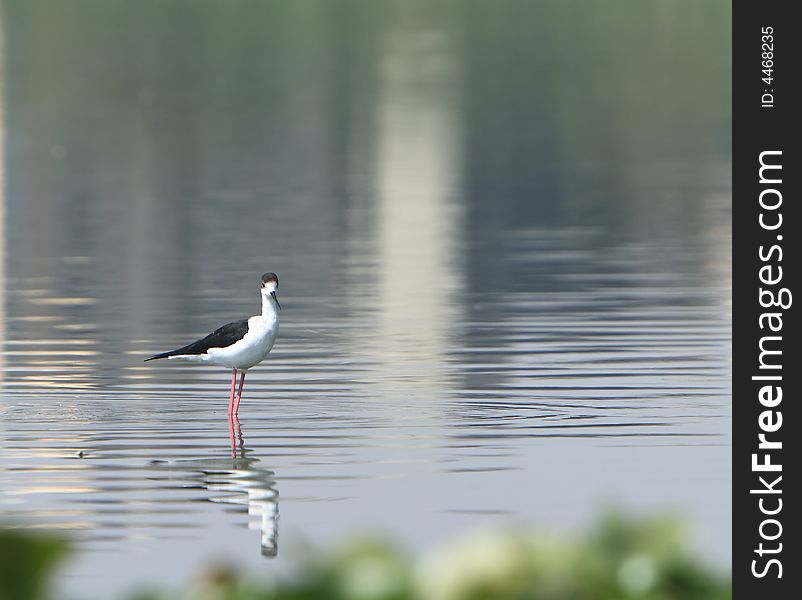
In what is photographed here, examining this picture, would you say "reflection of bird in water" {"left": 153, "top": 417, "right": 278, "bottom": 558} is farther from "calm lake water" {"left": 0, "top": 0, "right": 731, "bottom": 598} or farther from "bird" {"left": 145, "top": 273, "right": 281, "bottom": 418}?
"bird" {"left": 145, "top": 273, "right": 281, "bottom": 418}

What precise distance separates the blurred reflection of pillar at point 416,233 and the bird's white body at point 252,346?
1.11 m

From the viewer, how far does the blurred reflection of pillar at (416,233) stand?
19.5m

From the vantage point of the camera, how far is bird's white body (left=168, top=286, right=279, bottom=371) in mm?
16203

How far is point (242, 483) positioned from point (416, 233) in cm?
1786

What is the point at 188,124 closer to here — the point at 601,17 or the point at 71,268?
the point at 71,268

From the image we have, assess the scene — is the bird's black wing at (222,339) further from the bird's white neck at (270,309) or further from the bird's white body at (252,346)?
the bird's white neck at (270,309)

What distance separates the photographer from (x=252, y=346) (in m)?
16.2
